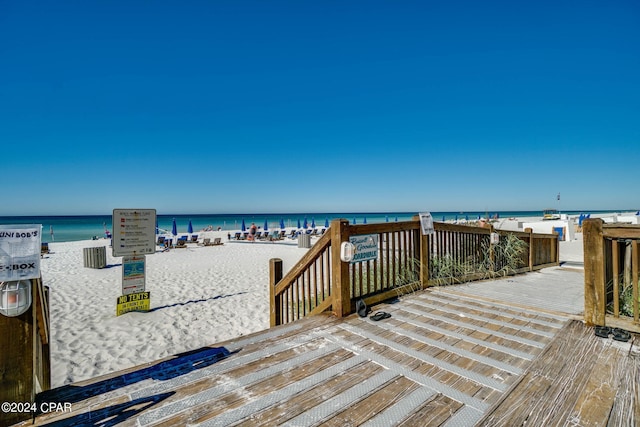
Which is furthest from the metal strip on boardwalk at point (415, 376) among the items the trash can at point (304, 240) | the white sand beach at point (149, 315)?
the trash can at point (304, 240)

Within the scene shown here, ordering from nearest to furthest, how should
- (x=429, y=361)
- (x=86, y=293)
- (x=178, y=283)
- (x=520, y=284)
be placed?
1. (x=429, y=361)
2. (x=520, y=284)
3. (x=86, y=293)
4. (x=178, y=283)

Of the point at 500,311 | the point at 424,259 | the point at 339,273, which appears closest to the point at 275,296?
the point at 339,273

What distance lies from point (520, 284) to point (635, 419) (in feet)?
13.6

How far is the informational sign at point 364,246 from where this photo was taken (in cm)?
396

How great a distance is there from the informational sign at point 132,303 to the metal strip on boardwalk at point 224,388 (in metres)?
5.05

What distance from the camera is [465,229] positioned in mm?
5801

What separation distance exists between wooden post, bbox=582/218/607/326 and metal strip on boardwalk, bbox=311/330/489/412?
2.25 m

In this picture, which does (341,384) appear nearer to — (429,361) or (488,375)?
(429,361)

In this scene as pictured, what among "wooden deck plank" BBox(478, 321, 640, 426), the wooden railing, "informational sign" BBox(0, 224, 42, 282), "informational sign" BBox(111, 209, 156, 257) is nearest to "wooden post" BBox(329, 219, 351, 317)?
"wooden deck plank" BBox(478, 321, 640, 426)

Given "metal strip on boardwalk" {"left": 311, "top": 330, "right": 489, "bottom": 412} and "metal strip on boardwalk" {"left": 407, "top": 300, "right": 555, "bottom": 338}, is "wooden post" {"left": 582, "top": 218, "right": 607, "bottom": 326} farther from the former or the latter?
"metal strip on boardwalk" {"left": 311, "top": 330, "right": 489, "bottom": 412}

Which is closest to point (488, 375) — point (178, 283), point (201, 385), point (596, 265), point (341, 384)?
point (341, 384)

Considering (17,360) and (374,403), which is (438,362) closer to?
(374,403)

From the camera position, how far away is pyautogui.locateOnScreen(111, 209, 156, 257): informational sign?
5.96 meters

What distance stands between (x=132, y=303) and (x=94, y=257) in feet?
21.1
